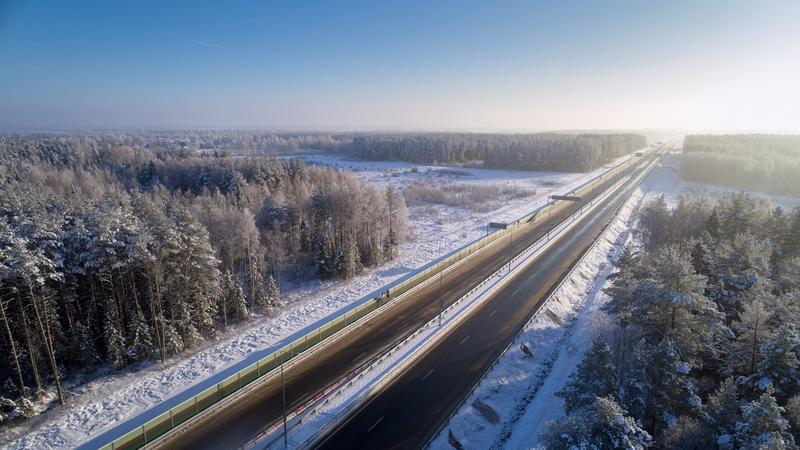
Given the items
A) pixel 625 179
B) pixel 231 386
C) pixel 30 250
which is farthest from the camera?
pixel 625 179

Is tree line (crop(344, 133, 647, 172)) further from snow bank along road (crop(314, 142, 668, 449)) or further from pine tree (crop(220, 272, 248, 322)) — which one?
pine tree (crop(220, 272, 248, 322))

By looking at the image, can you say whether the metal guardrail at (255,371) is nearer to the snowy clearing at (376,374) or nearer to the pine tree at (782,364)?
the snowy clearing at (376,374)

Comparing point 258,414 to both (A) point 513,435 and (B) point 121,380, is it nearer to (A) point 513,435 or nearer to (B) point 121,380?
(B) point 121,380

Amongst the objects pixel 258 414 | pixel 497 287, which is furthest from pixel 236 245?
pixel 497 287

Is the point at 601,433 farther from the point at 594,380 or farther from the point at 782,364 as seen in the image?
the point at 782,364

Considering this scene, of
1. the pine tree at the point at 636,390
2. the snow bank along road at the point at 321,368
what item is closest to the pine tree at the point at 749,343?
the pine tree at the point at 636,390

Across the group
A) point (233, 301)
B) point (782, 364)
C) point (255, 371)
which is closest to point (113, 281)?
point (233, 301)
